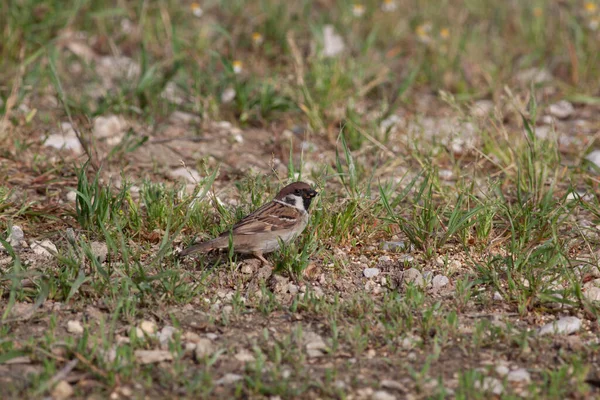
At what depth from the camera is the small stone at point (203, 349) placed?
4008 millimetres

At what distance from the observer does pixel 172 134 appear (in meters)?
7.08

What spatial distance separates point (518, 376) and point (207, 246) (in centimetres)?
196

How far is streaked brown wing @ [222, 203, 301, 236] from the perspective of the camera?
504 cm

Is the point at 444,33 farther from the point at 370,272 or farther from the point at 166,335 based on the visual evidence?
the point at 166,335

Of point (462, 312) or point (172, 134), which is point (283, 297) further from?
point (172, 134)

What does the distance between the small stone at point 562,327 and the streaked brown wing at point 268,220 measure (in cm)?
163

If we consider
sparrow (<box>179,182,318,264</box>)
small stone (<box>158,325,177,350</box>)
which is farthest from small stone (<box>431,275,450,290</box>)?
small stone (<box>158,325,177,350</box>)

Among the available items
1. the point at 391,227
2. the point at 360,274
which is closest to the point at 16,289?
the point at 360,274

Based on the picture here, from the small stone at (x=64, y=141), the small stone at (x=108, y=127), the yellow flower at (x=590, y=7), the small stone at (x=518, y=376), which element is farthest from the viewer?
the yellow flower at (x=590, y=7)

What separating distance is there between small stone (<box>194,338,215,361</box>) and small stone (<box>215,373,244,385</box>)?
17 cm

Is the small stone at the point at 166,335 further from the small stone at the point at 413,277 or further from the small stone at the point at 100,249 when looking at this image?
the small stone at the point at 413,277

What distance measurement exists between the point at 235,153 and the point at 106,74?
2102 mm

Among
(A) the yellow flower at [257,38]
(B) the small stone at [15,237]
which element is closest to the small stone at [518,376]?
(B) the small stone at [15,237]

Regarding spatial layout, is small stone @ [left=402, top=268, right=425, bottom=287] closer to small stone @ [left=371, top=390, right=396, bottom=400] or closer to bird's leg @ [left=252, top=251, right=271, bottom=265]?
bird's leg @ [left=252, top=251, right=271, bottom=265]
